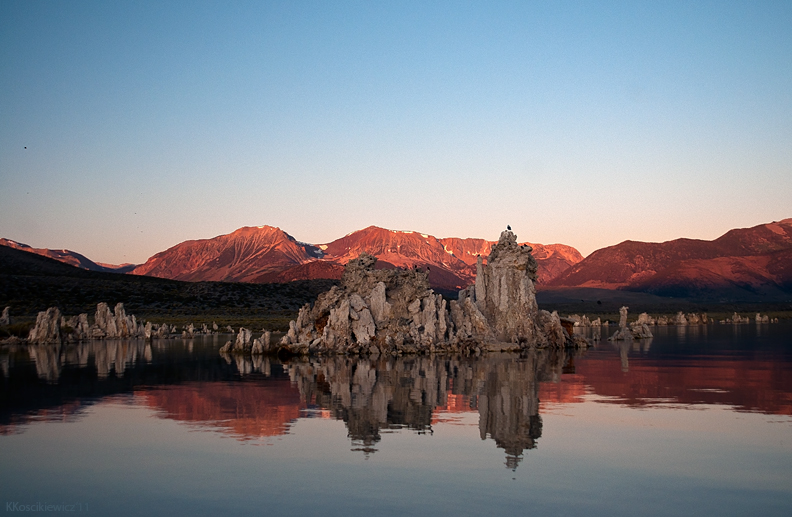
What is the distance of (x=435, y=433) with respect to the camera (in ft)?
54.9

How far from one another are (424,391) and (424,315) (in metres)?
20.3

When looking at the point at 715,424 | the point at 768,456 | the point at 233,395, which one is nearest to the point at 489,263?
the point at 233,395

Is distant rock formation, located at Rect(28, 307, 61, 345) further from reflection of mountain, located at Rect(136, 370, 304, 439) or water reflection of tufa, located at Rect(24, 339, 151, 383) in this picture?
reflection of mountain, located at Rect(136, 370, 304, 439)

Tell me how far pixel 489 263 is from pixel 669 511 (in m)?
38.5

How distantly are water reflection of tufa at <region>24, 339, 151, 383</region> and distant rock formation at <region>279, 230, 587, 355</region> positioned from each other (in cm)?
957

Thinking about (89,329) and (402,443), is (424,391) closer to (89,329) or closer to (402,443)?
(402,443)

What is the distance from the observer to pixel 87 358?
4103 cm

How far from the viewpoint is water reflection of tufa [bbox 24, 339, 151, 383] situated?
32719 mm

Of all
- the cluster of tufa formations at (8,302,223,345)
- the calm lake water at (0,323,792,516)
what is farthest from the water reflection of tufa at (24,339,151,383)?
the cluster of tufa formations at (8,302,223,345)

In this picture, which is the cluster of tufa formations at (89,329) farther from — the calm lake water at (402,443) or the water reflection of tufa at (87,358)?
the calm lake water at (402,443)

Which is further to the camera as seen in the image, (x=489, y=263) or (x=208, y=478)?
(x=489, y=263)

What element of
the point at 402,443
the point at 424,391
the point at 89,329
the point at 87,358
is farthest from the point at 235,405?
the point at 89,329

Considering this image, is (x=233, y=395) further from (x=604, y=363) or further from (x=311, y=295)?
(x=311, y=295)

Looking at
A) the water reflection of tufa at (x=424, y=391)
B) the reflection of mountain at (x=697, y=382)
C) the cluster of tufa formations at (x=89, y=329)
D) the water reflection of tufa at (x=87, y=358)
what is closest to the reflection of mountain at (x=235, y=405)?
the water reflection of tufa at (x=424, y=391)
